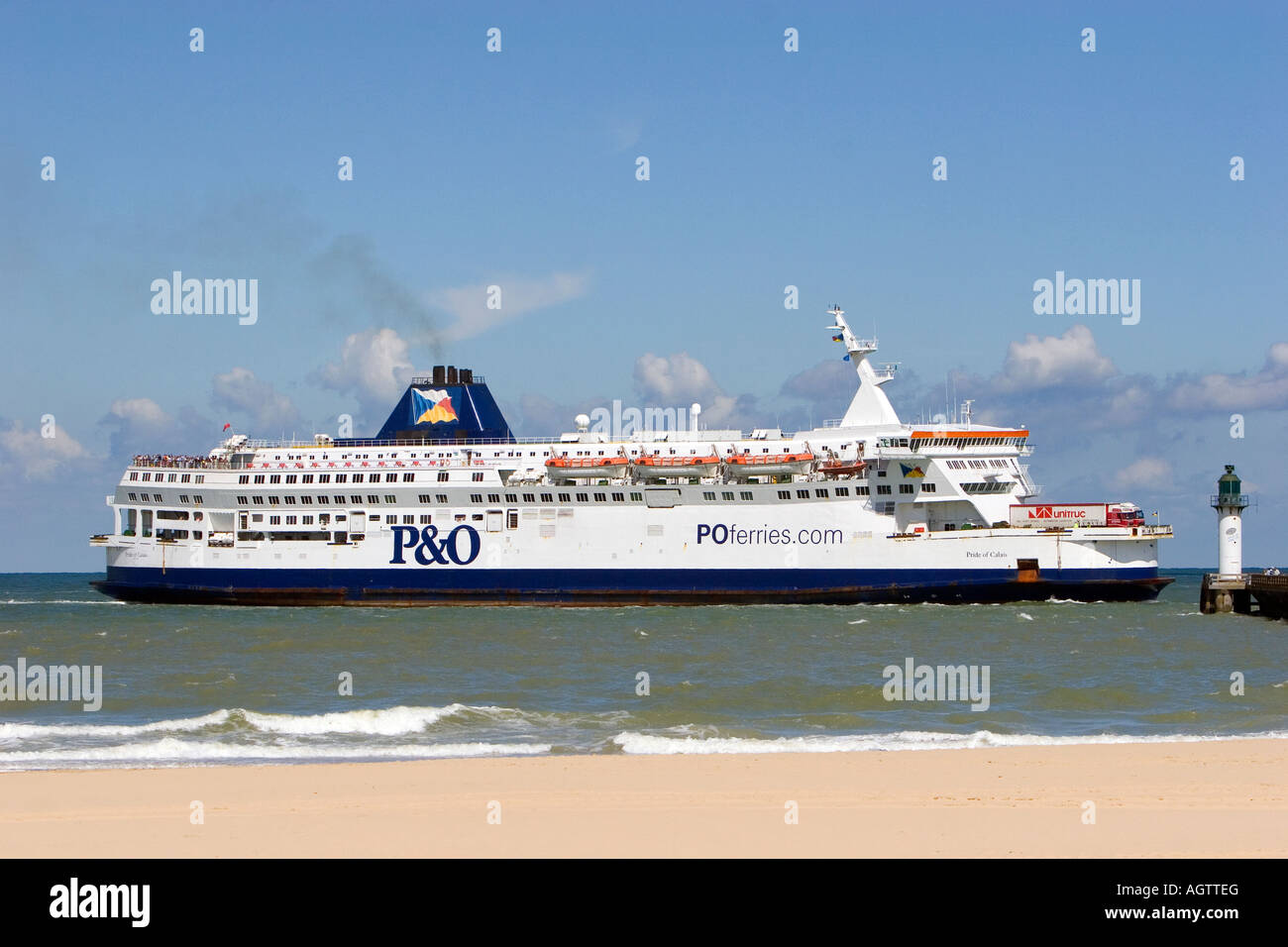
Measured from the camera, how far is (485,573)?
45938mm

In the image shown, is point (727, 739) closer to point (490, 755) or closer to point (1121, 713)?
point (490, 755)

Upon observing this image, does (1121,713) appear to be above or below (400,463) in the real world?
below

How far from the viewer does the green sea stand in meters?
17.7

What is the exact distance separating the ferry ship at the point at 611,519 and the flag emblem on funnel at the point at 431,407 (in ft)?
0.27

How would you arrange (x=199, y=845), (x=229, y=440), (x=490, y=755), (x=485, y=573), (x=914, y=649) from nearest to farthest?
(x=199, y=845) < (x=490, y=755) < (x=914, y=649) < (x=485, y=573) < (x=229, y=440)

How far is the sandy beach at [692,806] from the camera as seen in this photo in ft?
35.5

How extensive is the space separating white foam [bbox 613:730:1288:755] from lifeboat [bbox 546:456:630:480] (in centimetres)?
2802

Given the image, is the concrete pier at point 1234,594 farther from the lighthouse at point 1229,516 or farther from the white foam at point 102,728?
the white foam at point 102,728

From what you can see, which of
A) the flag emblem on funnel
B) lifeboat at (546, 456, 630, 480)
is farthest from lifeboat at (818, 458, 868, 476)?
the flag emblem on funnel

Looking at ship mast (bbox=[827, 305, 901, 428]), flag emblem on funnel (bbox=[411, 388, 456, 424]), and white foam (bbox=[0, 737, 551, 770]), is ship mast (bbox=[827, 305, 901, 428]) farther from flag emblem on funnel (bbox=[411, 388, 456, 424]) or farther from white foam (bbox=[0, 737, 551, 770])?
white foam (bbox=[0, 737, 551, 770])

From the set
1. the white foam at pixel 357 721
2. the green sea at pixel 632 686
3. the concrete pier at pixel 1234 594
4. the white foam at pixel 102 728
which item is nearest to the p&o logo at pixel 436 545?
the green sea at pixel 632 686

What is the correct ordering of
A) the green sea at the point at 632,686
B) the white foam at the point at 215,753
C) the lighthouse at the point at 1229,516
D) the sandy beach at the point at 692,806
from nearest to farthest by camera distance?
1. the sandy beach at the point at 692,806
2. the white foam at the point at 215,753
3. the green sea at the point at 632,686
4. the lighthouse at the point at 1229,516

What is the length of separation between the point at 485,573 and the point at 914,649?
20037 mm

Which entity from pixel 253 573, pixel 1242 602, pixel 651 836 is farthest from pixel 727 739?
pixel 253 573
